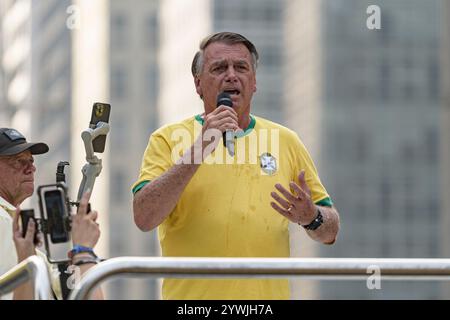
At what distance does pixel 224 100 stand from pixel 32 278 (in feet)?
4.40

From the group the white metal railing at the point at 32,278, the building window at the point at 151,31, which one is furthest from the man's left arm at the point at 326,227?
the building window at the point at 151,31

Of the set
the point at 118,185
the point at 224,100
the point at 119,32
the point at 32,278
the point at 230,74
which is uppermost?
the point at 119,32

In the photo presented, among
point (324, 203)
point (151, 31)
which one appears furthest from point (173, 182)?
point (151, 31)

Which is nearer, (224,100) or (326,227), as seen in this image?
(224,100)

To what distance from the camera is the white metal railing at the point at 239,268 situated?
4.75 metres

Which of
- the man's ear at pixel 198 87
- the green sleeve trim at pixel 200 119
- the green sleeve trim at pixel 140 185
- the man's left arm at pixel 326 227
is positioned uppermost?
the man's ear at pixel 198 87

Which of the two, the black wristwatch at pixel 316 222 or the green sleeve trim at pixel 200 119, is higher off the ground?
the green sleeve trim at pixel 200 119

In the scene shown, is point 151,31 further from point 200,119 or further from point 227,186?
point 227,186

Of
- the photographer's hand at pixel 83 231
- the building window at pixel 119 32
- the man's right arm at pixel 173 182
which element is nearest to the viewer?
the photographer's hand at pixel 83 231

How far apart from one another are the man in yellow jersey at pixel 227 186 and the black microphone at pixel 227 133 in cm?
1

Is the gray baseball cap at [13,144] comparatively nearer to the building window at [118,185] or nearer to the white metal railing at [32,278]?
the white metal railing at [32,278]

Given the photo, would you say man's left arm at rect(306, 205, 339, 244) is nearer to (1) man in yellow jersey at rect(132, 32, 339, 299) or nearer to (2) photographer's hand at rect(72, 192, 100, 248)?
(1) man in yellow jersey at rect(132, 32, 339, 299)

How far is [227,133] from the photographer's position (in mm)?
5863

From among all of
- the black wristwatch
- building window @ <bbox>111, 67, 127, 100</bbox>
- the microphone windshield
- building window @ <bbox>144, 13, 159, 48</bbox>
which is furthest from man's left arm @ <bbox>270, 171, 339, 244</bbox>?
building window @ <bbox>144, 13, 159, 48</bbox>
